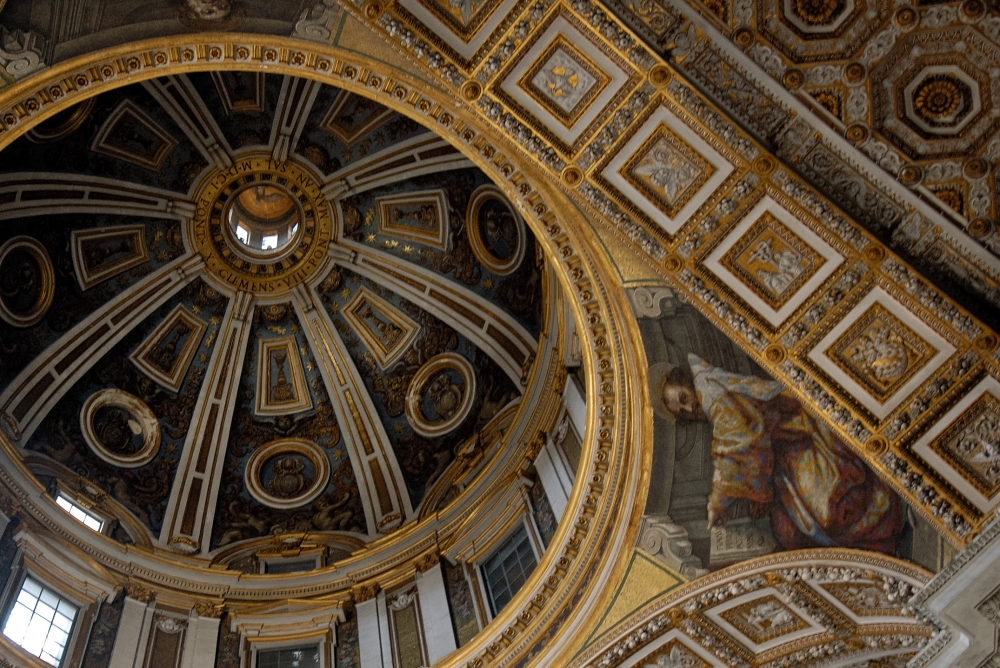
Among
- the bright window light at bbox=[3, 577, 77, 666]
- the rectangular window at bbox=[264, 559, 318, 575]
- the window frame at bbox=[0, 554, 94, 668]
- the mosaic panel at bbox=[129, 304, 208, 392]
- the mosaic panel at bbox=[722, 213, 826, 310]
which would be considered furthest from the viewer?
the mosaic panel at bbox=[129, 304, 208, 392]

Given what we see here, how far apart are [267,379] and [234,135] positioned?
16.6 ft

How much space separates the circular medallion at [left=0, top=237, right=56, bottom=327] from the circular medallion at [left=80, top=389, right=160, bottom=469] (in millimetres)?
1966

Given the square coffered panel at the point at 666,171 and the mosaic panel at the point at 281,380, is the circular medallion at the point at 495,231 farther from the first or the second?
the square coffered panel at the point at 666,171

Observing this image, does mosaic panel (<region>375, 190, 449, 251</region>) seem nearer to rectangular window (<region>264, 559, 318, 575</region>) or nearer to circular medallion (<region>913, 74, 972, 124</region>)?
rectangular window (<region>264, 559, 318, 575</region>)

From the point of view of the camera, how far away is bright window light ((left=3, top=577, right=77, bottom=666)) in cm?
1409

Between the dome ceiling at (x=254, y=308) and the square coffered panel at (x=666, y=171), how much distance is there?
714 centimetres

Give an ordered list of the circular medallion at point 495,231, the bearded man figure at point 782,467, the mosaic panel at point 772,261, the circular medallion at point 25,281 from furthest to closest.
Answer: the circular medallion at point 495,231 < the circular medallion at point 25,281 < the bearded man figure at point 782,467 < the mosaic panel at point 772,261

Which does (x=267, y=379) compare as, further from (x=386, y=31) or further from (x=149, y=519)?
(x=386, y=31)

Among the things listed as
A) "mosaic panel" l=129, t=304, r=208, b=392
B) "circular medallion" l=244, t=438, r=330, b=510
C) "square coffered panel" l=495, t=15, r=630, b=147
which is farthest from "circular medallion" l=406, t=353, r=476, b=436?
"square coffered panel" l=495, t=15, r=630, b=147

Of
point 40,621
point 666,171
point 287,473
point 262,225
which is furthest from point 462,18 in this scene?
point 262,225

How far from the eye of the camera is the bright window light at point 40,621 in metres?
14.1

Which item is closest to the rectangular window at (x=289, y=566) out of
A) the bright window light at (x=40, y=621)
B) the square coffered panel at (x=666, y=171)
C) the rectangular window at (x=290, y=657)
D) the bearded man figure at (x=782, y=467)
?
the rectangular window at (x=290, y=657)

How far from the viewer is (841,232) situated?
991 centimetres

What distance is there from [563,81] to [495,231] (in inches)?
357
